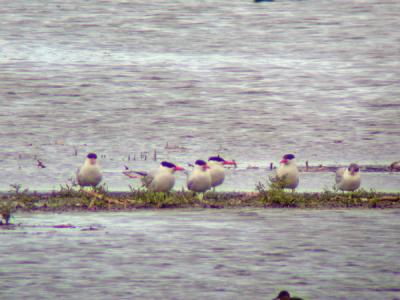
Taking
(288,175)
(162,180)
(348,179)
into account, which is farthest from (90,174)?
(348,179)

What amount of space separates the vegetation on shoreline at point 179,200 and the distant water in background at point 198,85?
44.8 inches

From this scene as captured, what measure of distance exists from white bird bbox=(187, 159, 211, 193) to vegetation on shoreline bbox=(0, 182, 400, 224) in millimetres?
93

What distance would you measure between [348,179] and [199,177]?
1653mm

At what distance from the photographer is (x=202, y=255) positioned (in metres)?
8.54

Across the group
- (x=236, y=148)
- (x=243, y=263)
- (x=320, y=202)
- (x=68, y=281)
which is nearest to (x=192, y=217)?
(x=320, y=202)

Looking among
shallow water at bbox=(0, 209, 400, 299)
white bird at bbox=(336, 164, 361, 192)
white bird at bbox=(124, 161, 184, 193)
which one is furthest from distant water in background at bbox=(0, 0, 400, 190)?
shallow water at bbox=(0, 209, 400, 299)

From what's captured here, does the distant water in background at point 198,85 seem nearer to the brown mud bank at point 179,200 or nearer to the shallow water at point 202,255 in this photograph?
the brown mud bank at point 179,200

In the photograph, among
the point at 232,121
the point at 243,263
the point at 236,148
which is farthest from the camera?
the point at 232,121

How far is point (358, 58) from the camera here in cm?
2216

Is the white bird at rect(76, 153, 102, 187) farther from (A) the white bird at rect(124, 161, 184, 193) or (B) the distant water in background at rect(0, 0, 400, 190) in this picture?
A: (B) the distant water in background at rect(0, 0, 400, 190)

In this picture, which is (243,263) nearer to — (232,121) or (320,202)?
Answer: (320,202)

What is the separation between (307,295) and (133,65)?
49.1ft

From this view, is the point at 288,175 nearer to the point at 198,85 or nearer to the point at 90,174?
the point at 90,174

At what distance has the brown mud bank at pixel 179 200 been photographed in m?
11.6
